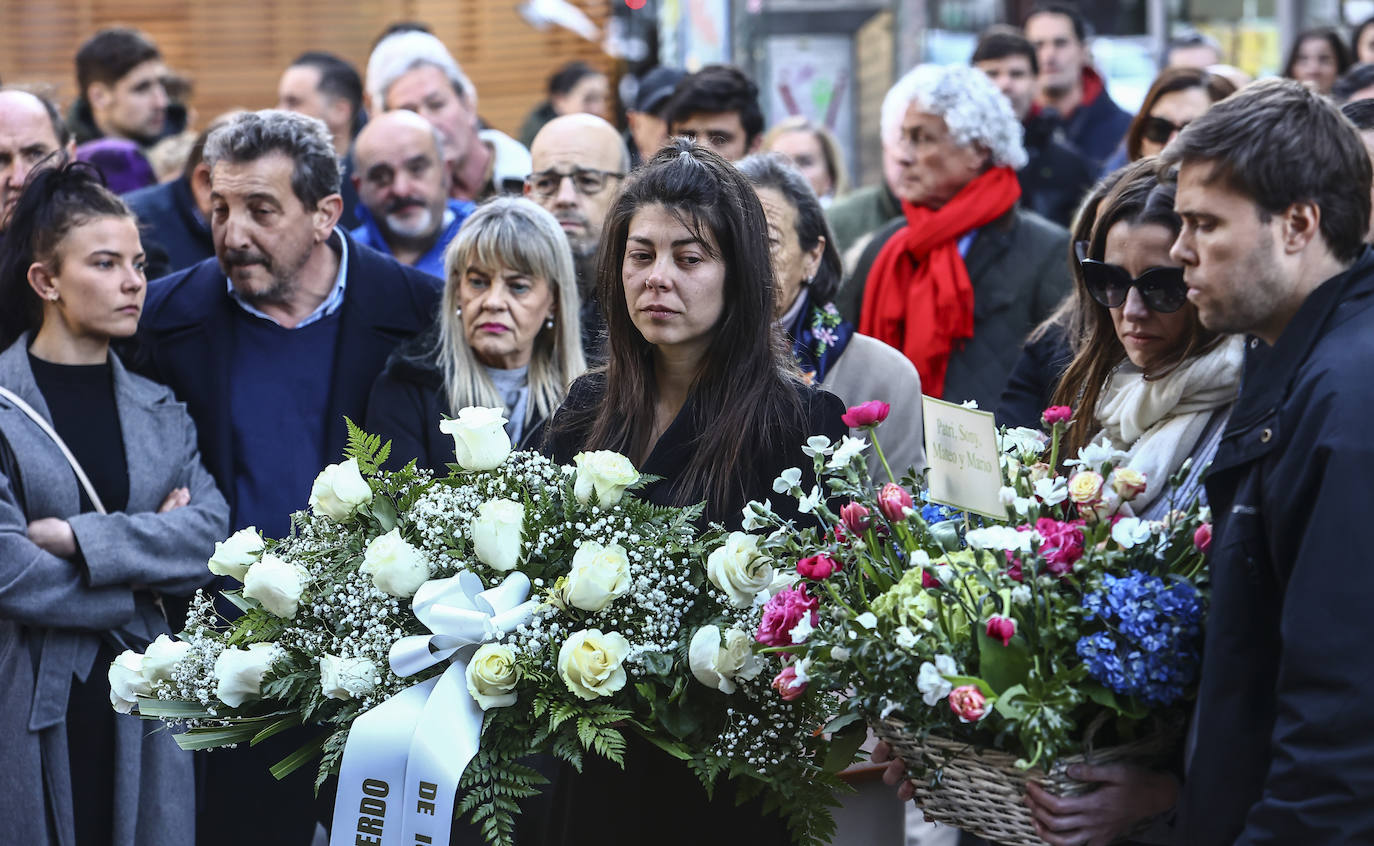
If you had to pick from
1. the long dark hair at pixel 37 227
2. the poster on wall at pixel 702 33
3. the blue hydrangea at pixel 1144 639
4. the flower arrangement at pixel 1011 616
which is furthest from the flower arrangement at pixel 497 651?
the poster on wall at pixel 702 33

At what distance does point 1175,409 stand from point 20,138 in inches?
150

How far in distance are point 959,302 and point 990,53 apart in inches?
98.1

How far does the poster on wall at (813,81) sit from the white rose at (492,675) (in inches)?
225

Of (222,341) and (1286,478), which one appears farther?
(222,341)

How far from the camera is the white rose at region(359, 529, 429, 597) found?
7.95ft

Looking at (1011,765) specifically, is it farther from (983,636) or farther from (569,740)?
(569,740)

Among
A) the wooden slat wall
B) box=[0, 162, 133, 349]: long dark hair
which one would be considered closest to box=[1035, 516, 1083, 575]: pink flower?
box=[0, 162, 133, 349]: long dark hair

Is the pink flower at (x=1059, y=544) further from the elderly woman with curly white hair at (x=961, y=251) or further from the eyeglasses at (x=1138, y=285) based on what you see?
the elderly woman with curly white hair at (x=961, y=251)

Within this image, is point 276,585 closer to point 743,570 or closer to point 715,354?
point 743,570

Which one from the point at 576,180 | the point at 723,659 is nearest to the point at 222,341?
the point at 576,180

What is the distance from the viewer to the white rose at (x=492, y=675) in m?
2.34

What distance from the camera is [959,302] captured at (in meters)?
4.60

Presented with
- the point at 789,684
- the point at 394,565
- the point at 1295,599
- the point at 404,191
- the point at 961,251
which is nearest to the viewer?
the point at 1295,599

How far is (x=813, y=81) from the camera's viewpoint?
7719mm
